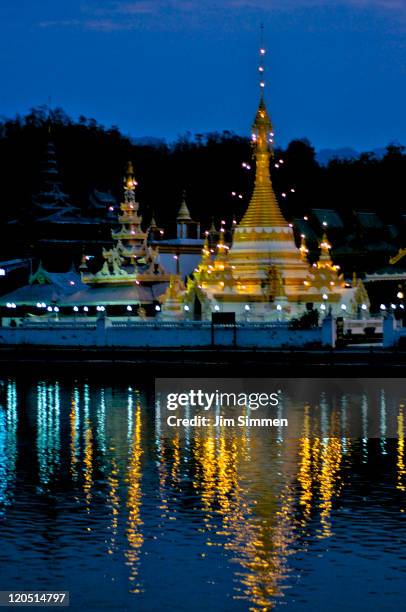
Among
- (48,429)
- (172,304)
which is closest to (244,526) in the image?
(48,429)

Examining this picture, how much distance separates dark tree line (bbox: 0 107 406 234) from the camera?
102 metres

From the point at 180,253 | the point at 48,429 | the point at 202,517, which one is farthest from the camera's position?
the point at 180,253

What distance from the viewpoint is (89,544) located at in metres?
23.4

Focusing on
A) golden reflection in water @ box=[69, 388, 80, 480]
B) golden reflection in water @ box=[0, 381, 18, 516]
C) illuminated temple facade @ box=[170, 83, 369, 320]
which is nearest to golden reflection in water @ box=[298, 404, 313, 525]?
golden reflection in water @ box=[69, 388, 80, 480]

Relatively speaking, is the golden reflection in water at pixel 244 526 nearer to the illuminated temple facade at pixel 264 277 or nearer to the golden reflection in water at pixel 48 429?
the golden reflection in water at pixel 48 429

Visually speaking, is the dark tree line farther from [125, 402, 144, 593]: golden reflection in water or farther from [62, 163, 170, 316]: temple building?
[125, 402, 144, 593]: golden reflection in water

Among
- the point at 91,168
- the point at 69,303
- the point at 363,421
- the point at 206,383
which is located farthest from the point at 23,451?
the point at 91,168

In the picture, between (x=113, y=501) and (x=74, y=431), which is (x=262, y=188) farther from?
(x=113, y=501)

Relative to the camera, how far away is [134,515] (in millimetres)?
25484

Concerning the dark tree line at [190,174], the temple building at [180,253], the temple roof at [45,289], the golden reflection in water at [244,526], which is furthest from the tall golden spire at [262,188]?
the dark tree line at [190,174]

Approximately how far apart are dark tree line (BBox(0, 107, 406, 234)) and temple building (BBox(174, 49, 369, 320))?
37997 millimetres

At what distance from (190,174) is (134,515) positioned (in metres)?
86.0

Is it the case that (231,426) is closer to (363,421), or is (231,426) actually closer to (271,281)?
(363,421)

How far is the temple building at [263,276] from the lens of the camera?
178ft
